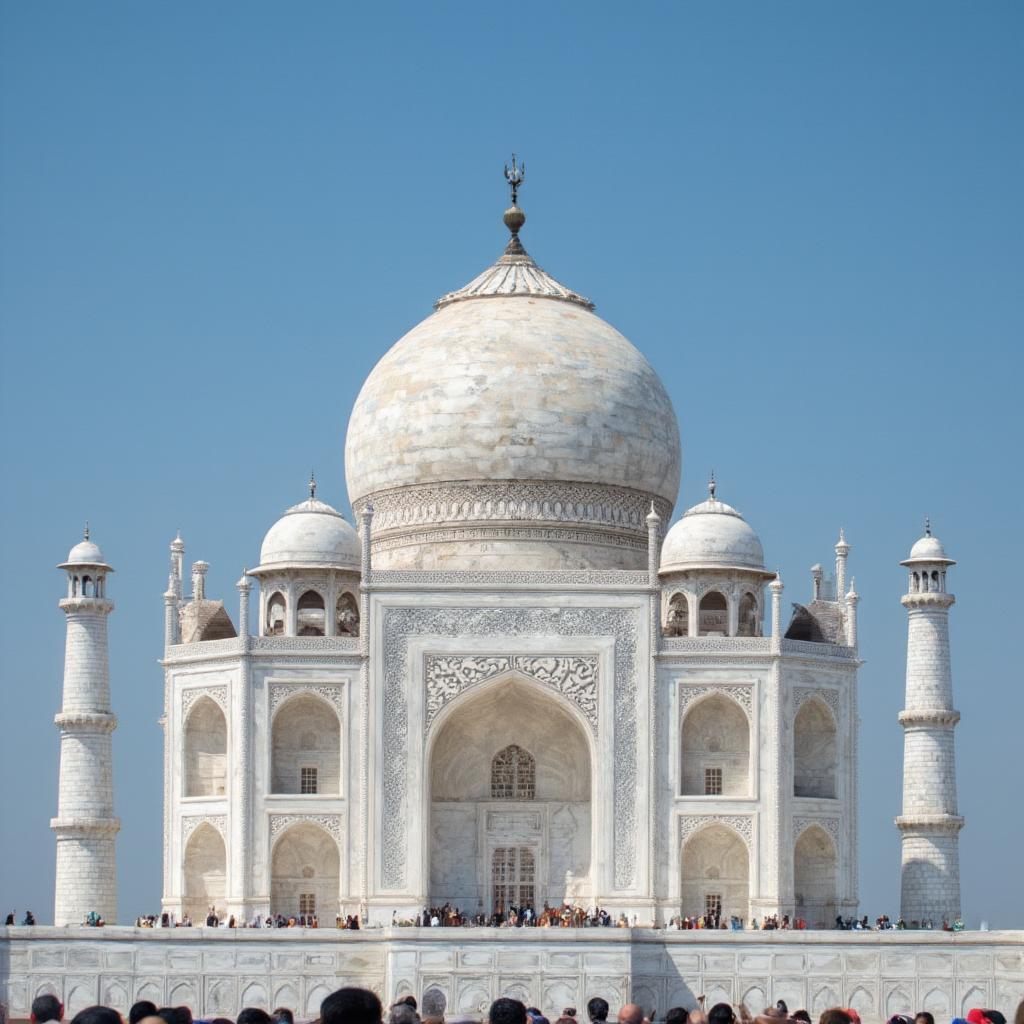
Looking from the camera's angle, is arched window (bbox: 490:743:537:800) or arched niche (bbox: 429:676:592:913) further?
arched window (bbox: 490:743:537:800)

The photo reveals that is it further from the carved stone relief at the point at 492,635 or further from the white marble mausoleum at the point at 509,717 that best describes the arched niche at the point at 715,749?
the carved stone relief at the point at 492,635

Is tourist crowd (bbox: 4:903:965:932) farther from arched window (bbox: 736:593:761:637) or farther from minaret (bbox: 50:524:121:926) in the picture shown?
arched window (bbox: 736:593:761:637)

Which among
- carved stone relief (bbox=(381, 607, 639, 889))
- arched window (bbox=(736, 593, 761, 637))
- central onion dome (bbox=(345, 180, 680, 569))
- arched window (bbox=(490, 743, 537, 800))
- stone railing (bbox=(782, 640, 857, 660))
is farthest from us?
central onion dome (bbox=(345, 180, 680, 569))

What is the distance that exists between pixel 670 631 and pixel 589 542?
191 cm

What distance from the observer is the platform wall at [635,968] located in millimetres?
26766

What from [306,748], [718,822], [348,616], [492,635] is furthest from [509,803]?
[348,616]

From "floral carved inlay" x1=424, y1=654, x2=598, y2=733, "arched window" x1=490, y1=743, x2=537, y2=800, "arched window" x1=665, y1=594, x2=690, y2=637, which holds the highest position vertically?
"arched window" x1=665, y1=594, x2=690, y2=637

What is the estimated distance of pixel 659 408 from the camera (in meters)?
34.0

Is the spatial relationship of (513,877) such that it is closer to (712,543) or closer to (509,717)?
(509,717)

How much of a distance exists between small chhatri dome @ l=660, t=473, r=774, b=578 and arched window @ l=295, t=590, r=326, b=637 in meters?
5.23

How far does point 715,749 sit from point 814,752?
1.63 m

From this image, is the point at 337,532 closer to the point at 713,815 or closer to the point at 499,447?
the point at 499,447

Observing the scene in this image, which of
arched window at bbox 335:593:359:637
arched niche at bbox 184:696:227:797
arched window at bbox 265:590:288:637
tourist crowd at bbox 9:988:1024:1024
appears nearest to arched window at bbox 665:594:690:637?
arched window at bbox 335:593:359:637

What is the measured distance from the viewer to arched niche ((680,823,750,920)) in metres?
29.9
